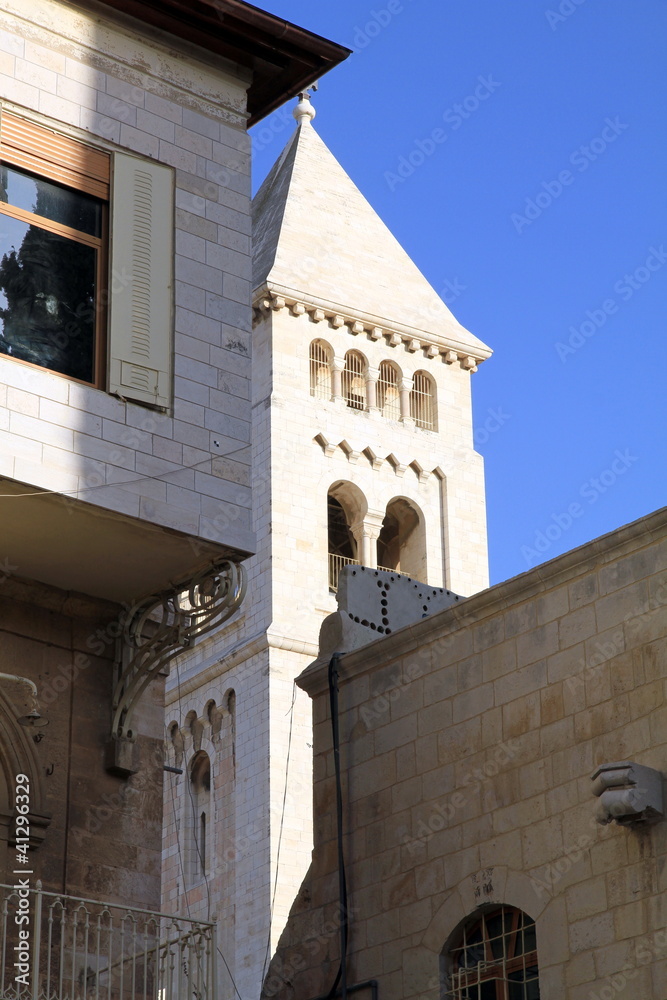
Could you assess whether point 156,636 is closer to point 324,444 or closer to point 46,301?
point 46,301

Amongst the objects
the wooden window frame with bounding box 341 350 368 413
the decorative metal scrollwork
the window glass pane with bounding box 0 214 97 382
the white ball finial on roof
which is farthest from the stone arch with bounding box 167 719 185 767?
the window glass pane with bounding box 0 214 97 382

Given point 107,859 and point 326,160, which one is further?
point 326,160

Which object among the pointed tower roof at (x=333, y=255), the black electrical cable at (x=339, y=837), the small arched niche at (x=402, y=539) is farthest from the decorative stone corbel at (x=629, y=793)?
the pointed tower roof at (x=333, y=255)

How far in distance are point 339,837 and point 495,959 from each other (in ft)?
7.90

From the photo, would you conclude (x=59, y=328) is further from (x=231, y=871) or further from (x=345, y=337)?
(x=345, y=337)

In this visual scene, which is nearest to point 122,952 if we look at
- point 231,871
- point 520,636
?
point 520,636

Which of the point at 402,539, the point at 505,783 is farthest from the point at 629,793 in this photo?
the point at 402,539

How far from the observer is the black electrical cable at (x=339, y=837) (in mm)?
16984

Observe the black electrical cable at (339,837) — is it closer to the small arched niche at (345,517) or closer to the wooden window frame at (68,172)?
the wooden window frame at (68,172)

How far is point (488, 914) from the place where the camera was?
1584 cm

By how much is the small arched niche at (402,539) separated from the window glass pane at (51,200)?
109 ft

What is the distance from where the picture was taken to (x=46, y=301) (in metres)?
15.4

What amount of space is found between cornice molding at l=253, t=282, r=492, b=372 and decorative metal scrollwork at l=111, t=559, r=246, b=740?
32537 mm

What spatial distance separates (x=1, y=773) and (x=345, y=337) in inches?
1414
